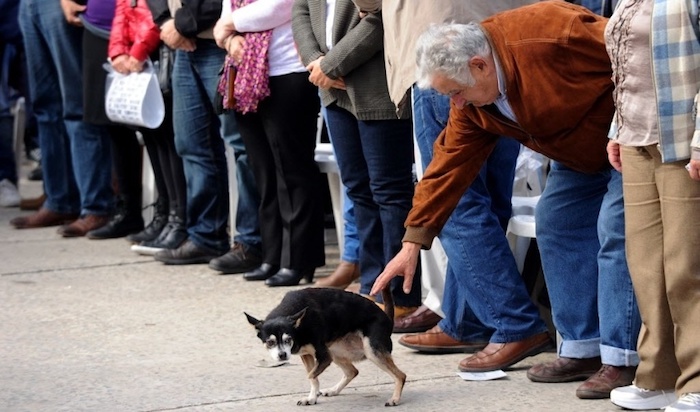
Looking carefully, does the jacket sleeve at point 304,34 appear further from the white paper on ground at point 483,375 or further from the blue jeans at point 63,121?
the blue jeans at point 63,121

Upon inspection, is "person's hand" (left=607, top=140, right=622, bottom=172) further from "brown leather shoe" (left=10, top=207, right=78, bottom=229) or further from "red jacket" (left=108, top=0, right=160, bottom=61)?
"brown leather shoe" (left=10, top=207, right=78, bottom=229)

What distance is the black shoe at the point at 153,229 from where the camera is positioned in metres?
8.25

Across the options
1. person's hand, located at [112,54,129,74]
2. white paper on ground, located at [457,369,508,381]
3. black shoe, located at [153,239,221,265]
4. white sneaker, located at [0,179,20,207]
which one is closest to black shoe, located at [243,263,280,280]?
black shoe, located at [153,239,221,265]

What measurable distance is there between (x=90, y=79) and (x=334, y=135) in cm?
263

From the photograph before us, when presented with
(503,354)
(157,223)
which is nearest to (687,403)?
(503,354)

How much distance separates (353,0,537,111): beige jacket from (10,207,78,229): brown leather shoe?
4.54m

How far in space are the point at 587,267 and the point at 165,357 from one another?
1.83 meters

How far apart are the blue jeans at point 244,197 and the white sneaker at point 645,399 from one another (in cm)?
318

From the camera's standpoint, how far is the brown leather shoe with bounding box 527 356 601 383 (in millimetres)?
4941

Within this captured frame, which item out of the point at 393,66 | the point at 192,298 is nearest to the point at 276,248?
the point at 192,298

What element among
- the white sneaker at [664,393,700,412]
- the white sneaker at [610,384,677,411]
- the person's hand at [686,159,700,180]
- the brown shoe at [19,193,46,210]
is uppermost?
the person's hand at [686,159,700,180]

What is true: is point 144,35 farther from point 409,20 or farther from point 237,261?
point 409,20

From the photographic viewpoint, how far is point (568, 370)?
4.94 metres

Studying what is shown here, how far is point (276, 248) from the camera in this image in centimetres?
709
